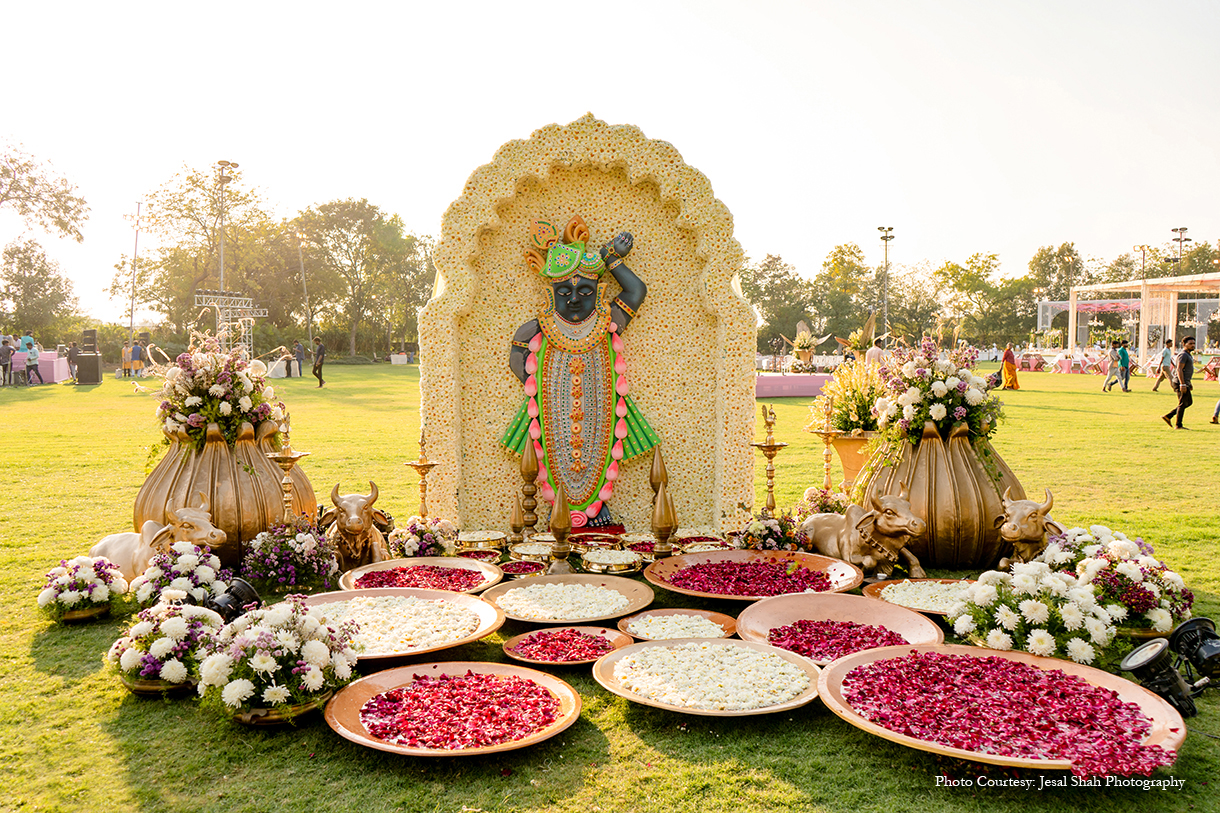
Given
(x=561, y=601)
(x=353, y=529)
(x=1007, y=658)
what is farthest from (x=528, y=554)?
(x=1007, y=658)

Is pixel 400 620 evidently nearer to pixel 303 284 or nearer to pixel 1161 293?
pixel 1161 293

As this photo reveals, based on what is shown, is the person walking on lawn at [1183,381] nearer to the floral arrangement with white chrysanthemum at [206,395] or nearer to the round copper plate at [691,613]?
the round copper plate at [691,613]

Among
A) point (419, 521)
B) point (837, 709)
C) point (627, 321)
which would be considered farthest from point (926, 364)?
point (419, 521)

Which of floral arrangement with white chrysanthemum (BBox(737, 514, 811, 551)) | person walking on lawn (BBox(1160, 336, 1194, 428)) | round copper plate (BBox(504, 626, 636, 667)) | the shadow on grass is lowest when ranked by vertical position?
the shadow on grass

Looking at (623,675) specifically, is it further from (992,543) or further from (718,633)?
(992,543)

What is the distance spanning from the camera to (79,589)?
4.82m

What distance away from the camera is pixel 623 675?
386 centimetres

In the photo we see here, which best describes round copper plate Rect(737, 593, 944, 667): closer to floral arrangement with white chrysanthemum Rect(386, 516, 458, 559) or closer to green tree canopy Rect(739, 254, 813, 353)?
floral arrangement with white chrysanthemum Rect(386, 516, 458, 559)

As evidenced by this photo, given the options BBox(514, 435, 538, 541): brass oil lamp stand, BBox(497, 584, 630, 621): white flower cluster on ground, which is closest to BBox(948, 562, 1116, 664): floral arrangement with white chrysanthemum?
BBox(497, 584, 630, 621): white flower cluster on ground

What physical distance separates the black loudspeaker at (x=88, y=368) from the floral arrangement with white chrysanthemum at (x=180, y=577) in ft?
91.6

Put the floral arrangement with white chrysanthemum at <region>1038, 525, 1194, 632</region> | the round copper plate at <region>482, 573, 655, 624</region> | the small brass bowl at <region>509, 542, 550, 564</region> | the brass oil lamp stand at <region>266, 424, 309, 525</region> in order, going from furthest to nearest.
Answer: the small brass bowl at <region>509, 542, 550, 564</region> < the brass oil lamp stand at <region>266, 424, 309, 525</region> < the round copper plate at <region>482, 573, 655, 624</region> < the floral arrangement with white chrysanthemum at <region>1038, 525, 1194, 632</region>

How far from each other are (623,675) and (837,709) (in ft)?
3.49

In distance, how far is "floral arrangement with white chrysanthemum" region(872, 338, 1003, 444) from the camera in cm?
601

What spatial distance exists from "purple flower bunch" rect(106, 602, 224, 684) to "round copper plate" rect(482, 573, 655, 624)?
1707mm
